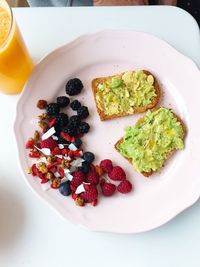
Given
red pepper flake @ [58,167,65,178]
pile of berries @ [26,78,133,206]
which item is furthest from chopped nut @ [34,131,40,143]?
red pepper flake @ [58,167,65,178]

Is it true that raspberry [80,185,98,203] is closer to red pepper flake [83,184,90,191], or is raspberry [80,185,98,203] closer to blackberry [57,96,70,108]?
red pepper flake [83,184,90,191]

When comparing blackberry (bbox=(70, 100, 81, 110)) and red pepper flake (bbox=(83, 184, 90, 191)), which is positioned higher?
blackberry (bbox=(70, 100, 81, 110))

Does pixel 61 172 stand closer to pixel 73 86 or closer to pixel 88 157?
pixel 88 157

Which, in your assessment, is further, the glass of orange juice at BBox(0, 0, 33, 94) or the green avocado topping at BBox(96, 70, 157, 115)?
the green avocado topping at BBox(96, 70, 157, 115)

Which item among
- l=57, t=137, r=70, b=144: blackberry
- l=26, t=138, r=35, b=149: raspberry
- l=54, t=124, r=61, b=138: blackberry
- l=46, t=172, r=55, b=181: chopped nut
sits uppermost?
l=54, t=124, r=61, b=138: blackberry

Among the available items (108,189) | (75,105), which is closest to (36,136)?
(75,105)

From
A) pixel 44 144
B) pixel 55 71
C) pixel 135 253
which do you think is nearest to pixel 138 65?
pixel 55 71
